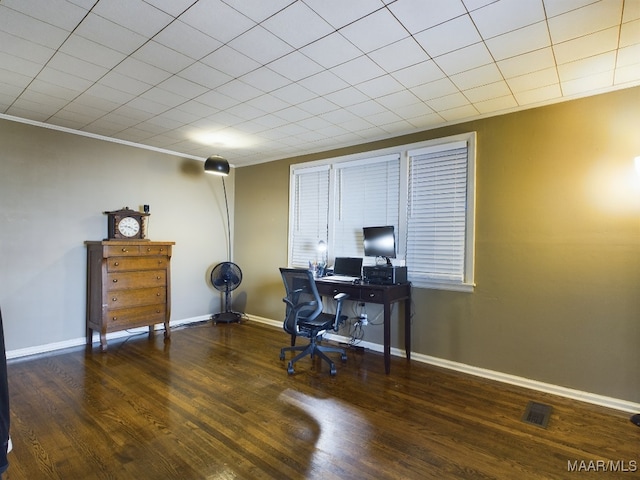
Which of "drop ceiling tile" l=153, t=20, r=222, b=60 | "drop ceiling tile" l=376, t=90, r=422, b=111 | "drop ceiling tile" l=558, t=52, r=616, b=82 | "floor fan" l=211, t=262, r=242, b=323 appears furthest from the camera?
"floor fan" l=211, t=262, r=242, b=323

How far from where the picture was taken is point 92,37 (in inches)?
84.8

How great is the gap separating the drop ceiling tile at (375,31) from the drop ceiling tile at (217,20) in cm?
60

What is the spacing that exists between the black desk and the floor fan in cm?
188

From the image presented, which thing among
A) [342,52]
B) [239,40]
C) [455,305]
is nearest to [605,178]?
[455,305]

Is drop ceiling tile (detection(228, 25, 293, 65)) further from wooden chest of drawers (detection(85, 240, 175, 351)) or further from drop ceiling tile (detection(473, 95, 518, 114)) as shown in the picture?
wooden chest of drawers (detection(85, 240, 175, 351))

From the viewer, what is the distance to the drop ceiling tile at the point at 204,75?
8.23 ft

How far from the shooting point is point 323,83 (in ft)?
8.96

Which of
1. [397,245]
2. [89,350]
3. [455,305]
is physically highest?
[397,245]

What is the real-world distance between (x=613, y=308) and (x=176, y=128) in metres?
4.53

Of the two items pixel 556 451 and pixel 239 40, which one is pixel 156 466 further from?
pixel 239 40

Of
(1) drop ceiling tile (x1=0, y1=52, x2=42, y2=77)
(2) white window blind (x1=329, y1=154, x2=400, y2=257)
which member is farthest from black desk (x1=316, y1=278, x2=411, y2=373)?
(1) drop ceiling tile (x1=0, y1=52, x2=42, y2=77)

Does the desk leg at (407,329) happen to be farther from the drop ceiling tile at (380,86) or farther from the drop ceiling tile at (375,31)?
the drop ceiling tile at (375,31)

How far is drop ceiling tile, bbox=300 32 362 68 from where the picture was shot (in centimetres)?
214

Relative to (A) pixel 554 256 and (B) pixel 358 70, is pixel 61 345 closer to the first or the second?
(B) pixel 358 70
